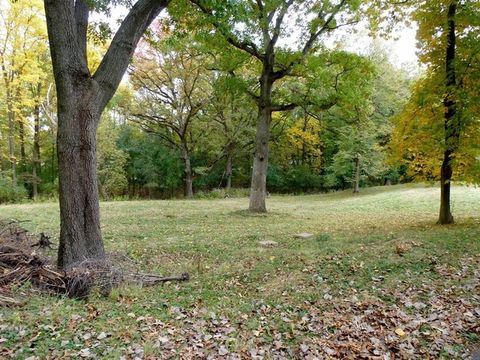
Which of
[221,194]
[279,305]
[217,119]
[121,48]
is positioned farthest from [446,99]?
[217,119]

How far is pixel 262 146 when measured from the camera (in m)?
11.9

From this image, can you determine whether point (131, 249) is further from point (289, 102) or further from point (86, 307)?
point (289, 102)

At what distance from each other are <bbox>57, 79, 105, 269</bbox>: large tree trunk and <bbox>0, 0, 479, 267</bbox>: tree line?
0.05 feet

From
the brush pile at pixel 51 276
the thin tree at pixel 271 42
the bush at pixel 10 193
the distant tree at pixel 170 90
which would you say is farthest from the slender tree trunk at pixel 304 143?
the brush pile at pixel 51 276

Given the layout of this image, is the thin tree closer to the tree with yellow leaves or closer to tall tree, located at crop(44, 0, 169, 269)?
tall tree, located at crop(44, 0, 169, 269)

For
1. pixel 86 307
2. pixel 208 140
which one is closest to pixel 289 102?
pixel 86 307

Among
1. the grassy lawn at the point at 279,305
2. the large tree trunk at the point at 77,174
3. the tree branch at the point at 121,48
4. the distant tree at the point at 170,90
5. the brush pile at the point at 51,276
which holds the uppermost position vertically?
the distant tree at the point at 170,90

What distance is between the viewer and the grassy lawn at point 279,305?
10.7 ft

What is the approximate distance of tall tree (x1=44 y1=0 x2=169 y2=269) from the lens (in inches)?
171

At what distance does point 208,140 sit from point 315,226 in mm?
15517

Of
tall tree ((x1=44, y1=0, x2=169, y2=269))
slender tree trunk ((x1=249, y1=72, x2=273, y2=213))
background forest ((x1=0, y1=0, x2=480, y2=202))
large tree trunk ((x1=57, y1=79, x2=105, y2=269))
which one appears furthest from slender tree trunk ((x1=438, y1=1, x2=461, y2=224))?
large tree trunk ((x1=57, y1=79, x2=105, y2=269))

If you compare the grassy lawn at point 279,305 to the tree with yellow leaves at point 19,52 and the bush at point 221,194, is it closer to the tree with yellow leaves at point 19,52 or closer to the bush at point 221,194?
the bush at point 221,194

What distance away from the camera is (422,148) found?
8211 millimetres

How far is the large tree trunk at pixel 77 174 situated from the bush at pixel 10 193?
52.8ft
